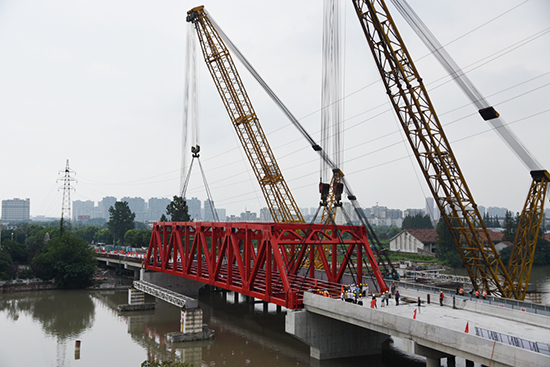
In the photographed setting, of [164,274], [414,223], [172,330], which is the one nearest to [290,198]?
[164,274]

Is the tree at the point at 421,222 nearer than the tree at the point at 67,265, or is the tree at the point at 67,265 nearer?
the tree at the point at 67,265

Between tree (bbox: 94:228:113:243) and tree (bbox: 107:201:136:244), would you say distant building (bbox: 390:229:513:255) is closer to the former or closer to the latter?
tree (bbox: 107:201:136:244)

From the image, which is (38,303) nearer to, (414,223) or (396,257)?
(396,257)

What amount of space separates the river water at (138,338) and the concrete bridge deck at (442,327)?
4.42 m

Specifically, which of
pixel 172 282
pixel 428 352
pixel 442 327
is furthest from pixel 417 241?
pixel 442 327

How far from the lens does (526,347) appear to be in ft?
61.4

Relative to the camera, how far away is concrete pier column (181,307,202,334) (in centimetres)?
3544

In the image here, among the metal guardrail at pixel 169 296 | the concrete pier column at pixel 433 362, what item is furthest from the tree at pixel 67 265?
the concrete pier column at pixel 433 362

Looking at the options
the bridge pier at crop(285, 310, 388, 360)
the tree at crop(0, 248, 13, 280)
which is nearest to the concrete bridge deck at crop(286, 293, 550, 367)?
the bridge pier at crop(285, 310, 388, 360)

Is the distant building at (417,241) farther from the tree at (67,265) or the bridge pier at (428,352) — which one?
the bridge pier at (428,352)

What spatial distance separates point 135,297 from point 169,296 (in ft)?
32.1

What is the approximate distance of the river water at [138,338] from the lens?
3077 centimetres

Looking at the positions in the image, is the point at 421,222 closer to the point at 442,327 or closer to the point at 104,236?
the point at 104,236

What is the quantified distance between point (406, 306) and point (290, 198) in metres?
35.6
